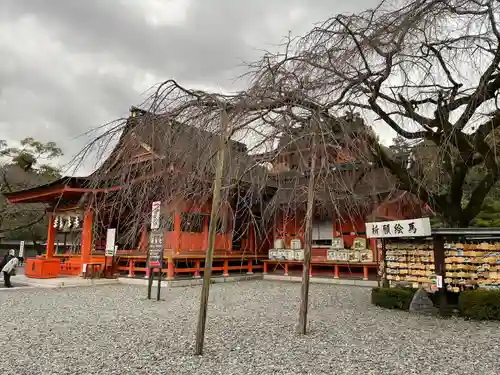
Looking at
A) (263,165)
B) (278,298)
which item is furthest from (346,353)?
(278,298)

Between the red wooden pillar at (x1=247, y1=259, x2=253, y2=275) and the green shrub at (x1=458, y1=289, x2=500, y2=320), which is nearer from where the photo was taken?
the green shrub at (x1=458, y1=289, x2=500, y2=320)

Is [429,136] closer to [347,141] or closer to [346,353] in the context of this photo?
[347,141]

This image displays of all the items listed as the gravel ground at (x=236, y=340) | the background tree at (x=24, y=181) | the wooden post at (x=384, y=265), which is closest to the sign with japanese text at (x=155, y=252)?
the gravel ground at (x=236, y=340)

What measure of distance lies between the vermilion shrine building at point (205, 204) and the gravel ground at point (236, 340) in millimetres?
1438

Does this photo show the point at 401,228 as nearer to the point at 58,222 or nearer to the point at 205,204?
the point at 205,204

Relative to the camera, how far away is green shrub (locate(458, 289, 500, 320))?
24.9ft

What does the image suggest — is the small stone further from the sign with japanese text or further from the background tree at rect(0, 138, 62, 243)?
the background tree at rect(0, 138, 62, 243)

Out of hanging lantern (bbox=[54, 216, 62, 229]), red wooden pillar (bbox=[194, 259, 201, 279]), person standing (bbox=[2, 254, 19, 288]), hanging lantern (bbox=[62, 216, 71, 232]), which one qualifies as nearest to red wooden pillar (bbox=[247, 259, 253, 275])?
red wooden pillar (bbox=[194, 259, 201, 279])

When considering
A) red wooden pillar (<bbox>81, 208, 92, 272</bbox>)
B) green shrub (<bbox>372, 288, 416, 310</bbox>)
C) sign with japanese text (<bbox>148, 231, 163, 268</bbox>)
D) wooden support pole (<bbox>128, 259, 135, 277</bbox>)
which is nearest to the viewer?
green shrub (<bbox>372, 288, 416, 310</bbox>)

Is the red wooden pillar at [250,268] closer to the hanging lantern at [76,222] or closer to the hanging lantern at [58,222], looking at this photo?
the hanging lantern at [76,222]

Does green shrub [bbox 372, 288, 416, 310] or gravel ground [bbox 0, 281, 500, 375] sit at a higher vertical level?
green shrub [bbox 372, 288, 416, 310]

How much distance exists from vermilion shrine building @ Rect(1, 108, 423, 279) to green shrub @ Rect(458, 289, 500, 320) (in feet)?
8.96

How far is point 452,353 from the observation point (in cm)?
525

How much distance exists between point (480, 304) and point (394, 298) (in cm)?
168
